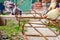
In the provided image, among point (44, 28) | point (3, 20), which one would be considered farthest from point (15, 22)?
point (44, 28)

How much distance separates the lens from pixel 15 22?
2.32 meters

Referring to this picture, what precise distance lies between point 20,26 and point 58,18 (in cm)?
53

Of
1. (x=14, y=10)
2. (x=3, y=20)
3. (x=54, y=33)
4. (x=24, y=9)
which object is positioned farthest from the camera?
(x=24, y=9)

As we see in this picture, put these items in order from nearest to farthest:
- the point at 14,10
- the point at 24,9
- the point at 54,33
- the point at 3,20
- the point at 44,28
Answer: the point at 54,33
the point at 44,28
the point at 3,20
the point at 14,10
the point at 24,9

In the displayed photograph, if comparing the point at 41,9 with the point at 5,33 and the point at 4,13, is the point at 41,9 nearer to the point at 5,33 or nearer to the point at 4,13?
the point at 4,13

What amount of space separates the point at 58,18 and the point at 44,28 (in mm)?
338

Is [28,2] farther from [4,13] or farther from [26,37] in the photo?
[26,37]

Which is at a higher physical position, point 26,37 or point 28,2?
point 28,2

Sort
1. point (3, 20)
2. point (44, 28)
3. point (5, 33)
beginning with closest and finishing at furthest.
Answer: point (5, 33) → point (44, 28) → point (3, 20)

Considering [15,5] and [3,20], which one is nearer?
[3,20]

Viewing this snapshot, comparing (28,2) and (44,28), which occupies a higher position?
(28,2)

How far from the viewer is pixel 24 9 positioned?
3043mm

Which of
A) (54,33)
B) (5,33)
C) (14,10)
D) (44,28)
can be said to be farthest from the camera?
(14,10)

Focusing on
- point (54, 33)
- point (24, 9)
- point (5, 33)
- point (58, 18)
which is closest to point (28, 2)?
point (24, 9)
